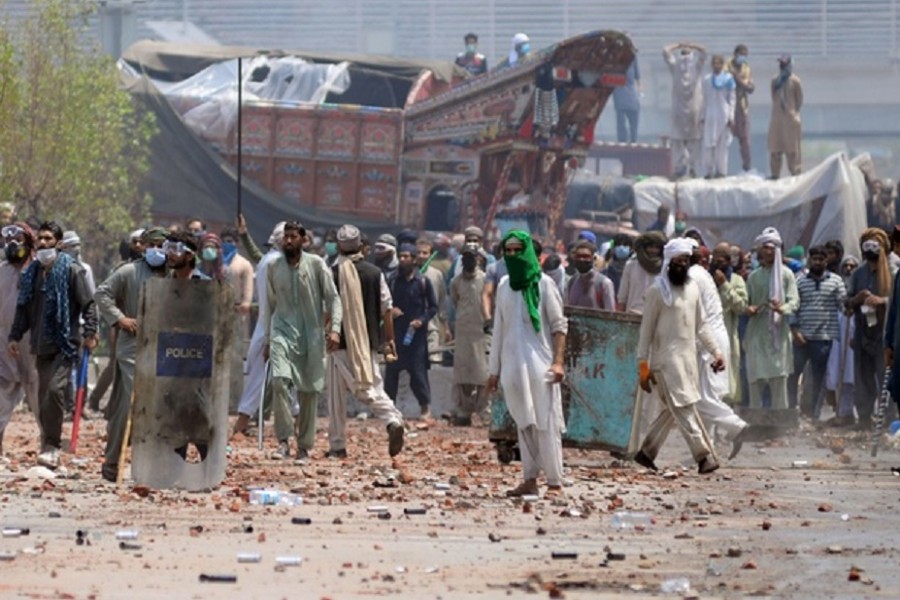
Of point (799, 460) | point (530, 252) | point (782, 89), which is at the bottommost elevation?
point (799, 460)

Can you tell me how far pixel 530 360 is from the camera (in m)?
13.5

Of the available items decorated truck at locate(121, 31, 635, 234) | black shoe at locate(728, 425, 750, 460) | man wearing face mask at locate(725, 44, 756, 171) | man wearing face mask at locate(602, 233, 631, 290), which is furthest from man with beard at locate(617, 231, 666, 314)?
man wearing face mask at locate(725, 44, 756, 171)

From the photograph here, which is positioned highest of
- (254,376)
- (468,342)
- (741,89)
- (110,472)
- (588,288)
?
(741,89)

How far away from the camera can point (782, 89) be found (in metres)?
35.9

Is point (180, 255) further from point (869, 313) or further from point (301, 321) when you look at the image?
point (869, 313)

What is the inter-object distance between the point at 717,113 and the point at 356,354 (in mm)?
21426

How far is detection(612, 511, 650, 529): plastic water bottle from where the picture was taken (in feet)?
39.0

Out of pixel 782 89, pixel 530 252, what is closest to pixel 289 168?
pixel 782 89

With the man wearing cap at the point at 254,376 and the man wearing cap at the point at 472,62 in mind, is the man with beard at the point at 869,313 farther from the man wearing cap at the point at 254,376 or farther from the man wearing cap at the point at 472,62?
the man wearing cap at the point at 472,62

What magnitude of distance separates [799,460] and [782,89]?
19.6 metres

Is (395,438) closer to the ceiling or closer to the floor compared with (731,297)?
closer to the floor

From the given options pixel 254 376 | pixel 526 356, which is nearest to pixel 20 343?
pixel 254 376

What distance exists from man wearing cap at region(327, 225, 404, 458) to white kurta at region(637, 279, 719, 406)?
166cm

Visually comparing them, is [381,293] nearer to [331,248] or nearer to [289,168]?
[331,248]
